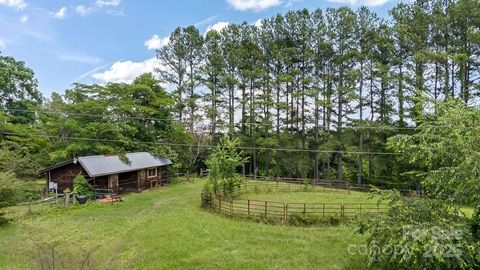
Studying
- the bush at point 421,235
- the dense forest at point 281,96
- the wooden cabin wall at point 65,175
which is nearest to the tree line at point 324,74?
the dense forest at point 281,96

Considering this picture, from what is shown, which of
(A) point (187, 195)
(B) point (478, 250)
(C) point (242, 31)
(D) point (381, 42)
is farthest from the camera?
(C) point (242, 31)

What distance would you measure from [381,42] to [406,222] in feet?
78.8

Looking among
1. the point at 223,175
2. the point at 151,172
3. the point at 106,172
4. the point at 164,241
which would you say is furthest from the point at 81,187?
the point at 164,241

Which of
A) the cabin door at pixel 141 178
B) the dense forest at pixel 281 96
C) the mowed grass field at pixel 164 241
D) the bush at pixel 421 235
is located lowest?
the mowed grass field at pixel 164 241

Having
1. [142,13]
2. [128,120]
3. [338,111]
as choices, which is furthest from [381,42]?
[128,120]

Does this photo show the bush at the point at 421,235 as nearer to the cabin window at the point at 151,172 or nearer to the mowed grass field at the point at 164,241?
the mowed grass field at the point at 164,241

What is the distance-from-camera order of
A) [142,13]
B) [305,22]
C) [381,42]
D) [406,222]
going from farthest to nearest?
[305,22] < [381,42] < [142,13] < [406,222]

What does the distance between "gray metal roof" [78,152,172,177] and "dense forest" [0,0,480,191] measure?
5.86 feet

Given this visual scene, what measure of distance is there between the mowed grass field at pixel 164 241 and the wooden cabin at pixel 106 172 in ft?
13.3

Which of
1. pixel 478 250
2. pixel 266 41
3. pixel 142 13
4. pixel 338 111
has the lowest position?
pixel 478 250

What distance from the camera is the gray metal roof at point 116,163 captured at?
21281 millimetres

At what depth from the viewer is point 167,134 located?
32312 millimetres

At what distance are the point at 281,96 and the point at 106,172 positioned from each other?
19.1 metres

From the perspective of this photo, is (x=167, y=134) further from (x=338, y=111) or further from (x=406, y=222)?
(x=406, y=222)
